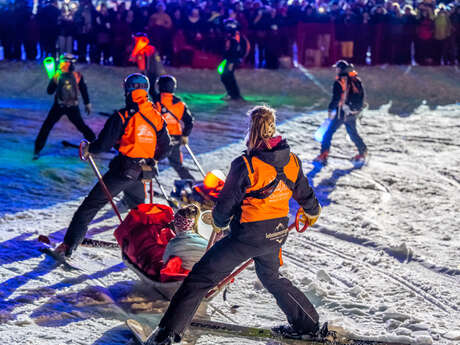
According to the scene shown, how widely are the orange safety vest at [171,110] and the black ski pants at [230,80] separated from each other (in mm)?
6826

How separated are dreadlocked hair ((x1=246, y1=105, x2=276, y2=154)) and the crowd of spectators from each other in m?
13.1

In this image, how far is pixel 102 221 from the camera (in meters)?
7.63

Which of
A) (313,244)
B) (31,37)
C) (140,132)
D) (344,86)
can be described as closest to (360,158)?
(344,86)

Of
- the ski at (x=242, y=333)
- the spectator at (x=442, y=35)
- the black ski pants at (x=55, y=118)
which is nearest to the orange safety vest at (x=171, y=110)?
the black ski pants at (x=55, y=118)

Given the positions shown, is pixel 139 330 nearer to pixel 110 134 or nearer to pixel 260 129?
pixel 260 129

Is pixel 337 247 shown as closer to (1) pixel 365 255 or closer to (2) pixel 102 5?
(1) pixel 365 255

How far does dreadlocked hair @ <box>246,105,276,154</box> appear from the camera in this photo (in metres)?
A: 4.45

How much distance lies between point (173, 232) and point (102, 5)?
13.2 metres

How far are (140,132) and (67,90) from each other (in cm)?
412

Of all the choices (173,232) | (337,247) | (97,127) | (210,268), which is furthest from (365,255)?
(97,127)

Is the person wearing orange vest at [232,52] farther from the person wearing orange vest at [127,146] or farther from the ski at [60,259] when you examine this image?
the ski at [60,259]

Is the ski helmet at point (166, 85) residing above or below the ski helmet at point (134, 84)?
below

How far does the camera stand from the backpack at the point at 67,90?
31.7 ft

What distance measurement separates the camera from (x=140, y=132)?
6.12 meters
